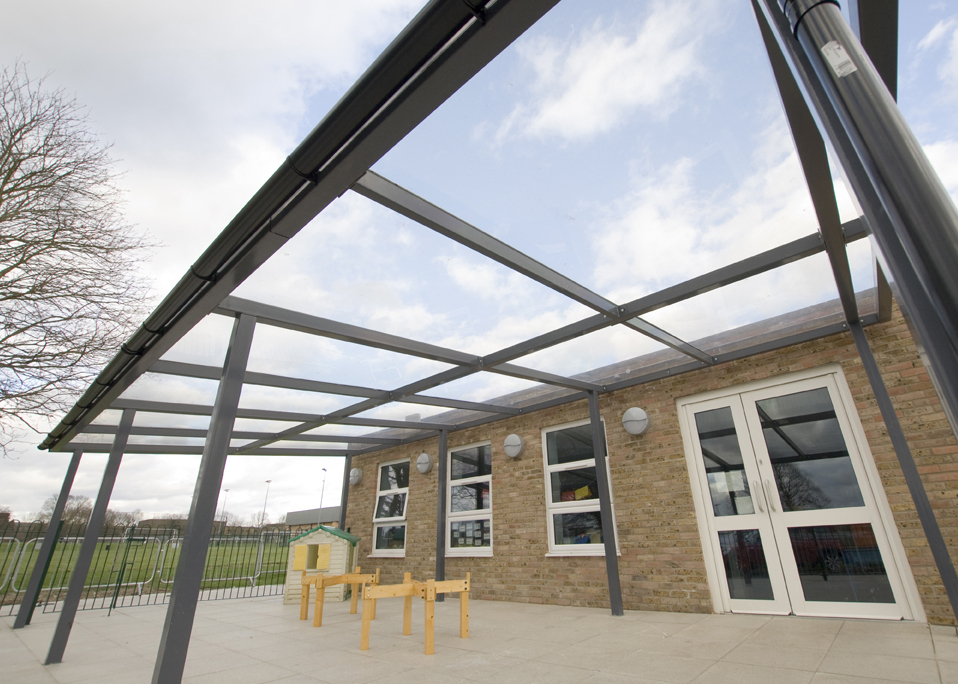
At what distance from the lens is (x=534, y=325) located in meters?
4.67

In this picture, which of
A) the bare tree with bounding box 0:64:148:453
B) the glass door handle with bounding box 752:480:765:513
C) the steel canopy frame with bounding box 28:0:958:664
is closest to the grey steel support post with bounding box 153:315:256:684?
the steel canopy frame with bounding box 28:0:958:664

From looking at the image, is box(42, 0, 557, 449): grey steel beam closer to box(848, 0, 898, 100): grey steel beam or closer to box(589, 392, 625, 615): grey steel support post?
box(848, 0, 898, 100): grey steel beam

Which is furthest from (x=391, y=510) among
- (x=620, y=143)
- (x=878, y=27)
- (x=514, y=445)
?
(x=878, y=27)

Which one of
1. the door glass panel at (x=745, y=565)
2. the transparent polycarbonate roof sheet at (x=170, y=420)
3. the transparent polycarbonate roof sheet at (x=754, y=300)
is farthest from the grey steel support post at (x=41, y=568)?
the door glass panel at (x=745, y=565)

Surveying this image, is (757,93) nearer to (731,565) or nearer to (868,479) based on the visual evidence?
(868,479)

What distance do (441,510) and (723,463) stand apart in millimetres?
4668

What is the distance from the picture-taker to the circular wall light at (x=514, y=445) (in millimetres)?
7855

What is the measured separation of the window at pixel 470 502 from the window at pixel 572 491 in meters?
1.35

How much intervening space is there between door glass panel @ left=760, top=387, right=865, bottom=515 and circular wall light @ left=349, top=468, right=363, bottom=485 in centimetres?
862

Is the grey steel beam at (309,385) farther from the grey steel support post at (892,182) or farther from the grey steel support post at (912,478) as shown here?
the grey steel support post at (892,182)

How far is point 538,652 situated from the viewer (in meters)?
4.02

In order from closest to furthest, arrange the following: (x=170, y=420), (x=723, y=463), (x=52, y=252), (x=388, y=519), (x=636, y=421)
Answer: (x=723, y=463) < (x=52, y=252) < (x=636, y=421) < (x=170, y=420) < (x=388, y=519)

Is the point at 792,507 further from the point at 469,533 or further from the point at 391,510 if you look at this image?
the point at 391,510

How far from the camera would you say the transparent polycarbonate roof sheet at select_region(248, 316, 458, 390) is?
4719mm
